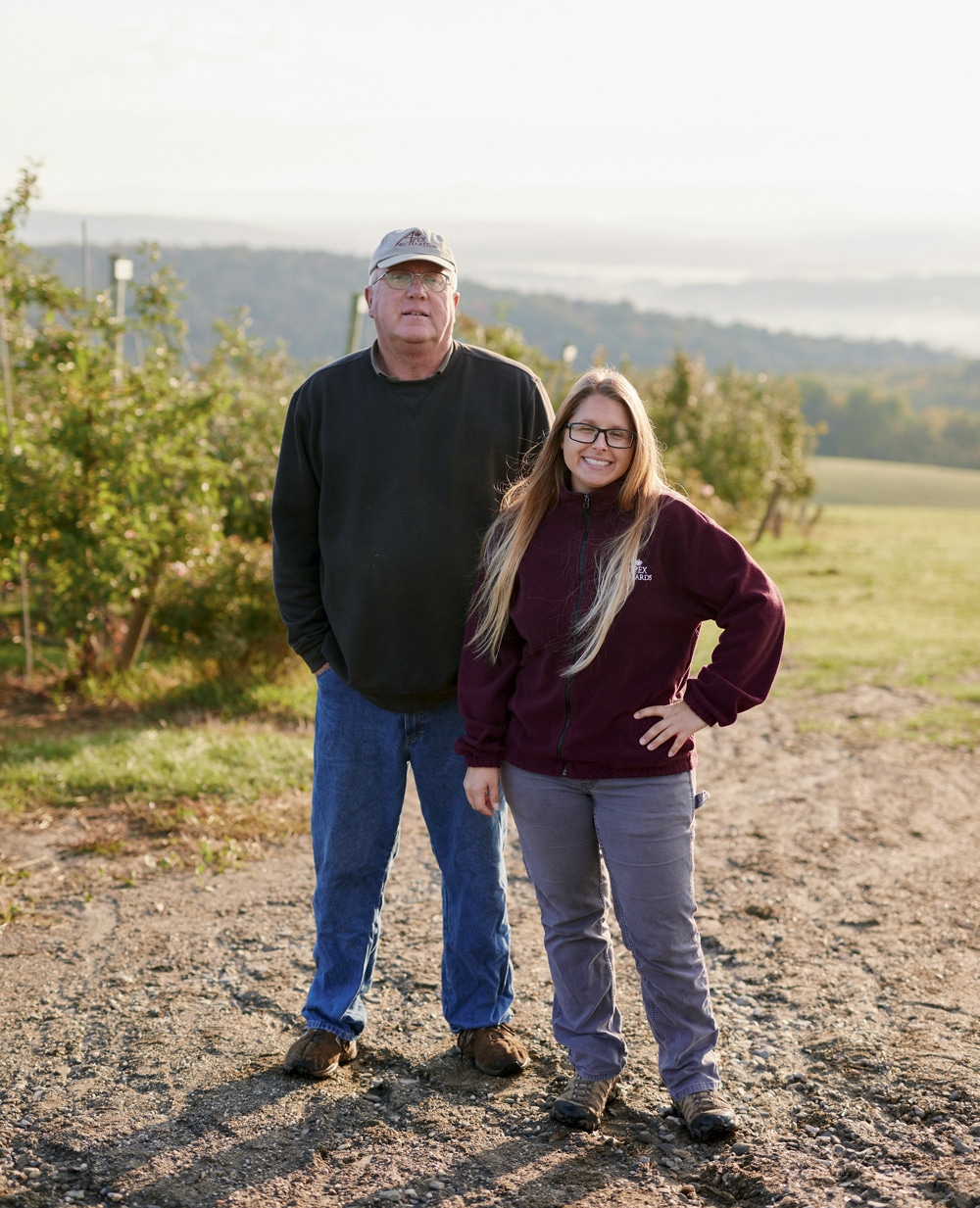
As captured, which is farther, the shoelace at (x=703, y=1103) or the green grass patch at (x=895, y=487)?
the green grass patch at (x=895, y=487)

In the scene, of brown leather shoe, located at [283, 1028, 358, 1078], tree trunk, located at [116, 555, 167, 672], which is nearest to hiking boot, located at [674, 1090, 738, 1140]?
brown leather shoe, located at [283, 1028, 358, 1078]

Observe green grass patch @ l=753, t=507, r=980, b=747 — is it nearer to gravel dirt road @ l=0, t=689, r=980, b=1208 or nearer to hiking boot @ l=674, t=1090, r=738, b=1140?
gravel dirt road @ l=0, t=689, r=980, b=1208

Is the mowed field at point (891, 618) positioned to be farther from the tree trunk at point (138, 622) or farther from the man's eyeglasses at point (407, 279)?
the man's eyeglasses at point (407, 279)

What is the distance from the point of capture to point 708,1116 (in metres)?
2.88

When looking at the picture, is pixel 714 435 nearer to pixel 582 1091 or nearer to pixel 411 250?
pixel 411 250

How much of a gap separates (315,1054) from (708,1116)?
3.58ft

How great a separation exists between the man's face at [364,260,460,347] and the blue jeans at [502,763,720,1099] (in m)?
1.15

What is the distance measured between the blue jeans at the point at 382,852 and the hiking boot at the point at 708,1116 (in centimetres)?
63

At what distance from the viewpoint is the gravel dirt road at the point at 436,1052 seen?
2768mm

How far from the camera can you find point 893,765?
23.1 feet

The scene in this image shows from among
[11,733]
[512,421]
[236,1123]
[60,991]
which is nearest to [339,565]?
[512,421]

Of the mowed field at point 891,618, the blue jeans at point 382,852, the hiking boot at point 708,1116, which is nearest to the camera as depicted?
the hiking boot at point 708,1116

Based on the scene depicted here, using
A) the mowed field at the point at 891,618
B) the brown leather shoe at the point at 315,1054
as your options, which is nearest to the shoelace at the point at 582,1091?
the brown leather shoe at the point at 315,1054

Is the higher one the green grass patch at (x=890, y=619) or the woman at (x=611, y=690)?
the woman at (x=611, y=690)
